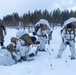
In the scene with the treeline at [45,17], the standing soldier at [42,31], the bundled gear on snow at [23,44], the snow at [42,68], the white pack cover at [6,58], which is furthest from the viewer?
the treeline at [45,17]

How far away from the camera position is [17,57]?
33.9 ft

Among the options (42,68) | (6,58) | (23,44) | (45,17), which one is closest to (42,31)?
(23,44)

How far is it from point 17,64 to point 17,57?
501 millimetres

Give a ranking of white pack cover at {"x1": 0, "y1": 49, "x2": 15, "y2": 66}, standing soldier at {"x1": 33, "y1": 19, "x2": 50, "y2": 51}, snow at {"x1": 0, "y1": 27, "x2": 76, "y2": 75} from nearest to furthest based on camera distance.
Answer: snow at {"x1": 0, "y1": 27, "x2": 76, "y2": 75}
white pack cover at {"x1": 0, "y1": 49, "x2": 15, "y2": 66}
standing soldier at {"x1": 33, "y1": 19, "x2": 50, "y2": 51}

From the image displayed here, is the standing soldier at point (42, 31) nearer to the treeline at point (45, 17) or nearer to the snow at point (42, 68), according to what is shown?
the snow at point (42, 68)

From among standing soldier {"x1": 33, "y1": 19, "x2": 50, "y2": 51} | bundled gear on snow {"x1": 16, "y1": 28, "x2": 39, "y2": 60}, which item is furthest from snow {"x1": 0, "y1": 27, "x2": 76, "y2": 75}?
→ standing soldier {"x1": 33, "y1": 19, "x2": 50, "y2": 51}

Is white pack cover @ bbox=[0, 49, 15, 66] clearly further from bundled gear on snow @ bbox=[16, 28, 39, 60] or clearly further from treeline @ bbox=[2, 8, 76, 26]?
treeline @ bbox=[2, 8, 76, 26]

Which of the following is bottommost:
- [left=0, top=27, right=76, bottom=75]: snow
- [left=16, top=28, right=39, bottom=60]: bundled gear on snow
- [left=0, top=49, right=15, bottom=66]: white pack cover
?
[left=0, top=27, right=76, bottom=75]: snow

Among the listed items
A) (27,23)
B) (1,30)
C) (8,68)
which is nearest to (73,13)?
(27,23)

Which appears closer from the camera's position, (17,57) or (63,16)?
(17,57)

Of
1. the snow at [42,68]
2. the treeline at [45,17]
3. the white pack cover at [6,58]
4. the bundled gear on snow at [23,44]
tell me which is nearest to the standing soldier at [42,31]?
the bundled gear on snow at [23,44]

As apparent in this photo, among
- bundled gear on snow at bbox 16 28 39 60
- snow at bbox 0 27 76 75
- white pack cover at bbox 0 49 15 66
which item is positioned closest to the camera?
snow at bbox 0 27 76 75

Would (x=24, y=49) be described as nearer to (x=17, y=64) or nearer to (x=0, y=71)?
(x=17, y=64)

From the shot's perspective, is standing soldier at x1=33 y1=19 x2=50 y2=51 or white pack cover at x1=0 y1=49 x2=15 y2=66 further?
standing soldier at x1=33 y1=19 x2=50 y2=51
